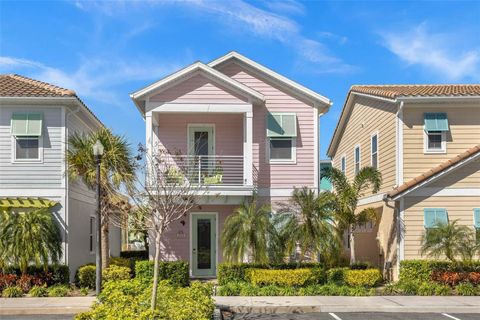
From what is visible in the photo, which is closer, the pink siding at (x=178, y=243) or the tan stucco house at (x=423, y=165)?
the tan stucco house at (x=423, y=165)

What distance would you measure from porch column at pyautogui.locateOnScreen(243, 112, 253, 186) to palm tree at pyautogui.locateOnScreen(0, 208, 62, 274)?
6.37m

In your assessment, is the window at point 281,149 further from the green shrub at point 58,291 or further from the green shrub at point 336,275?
the green shrub at point 58,291

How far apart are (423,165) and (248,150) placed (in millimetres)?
6005

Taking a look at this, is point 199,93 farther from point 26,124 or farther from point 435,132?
point 435,132

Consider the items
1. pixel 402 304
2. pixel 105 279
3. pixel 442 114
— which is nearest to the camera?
pixel 402 304

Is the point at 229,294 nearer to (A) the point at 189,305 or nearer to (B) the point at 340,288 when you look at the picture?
(B) the point at 340,288

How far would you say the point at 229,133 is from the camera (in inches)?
736

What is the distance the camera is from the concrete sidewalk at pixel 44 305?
12.9m

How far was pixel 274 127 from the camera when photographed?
18172mm

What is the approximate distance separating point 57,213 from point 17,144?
2.68 m

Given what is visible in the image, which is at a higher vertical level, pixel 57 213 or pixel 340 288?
pixel 57 213

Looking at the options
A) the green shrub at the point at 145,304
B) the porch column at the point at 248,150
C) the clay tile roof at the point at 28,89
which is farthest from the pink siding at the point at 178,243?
the green shrub at the point at 145,304

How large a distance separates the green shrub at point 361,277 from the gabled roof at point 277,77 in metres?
5.93

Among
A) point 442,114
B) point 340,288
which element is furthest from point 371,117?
point 340,288
